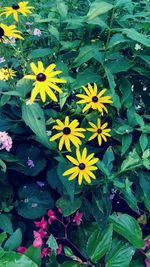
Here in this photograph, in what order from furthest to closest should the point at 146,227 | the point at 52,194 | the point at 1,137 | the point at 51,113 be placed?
the point at 146,227
the point at 52,194
the point at 51,113
the point at 1,137

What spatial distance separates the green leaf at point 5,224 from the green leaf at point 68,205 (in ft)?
0.47

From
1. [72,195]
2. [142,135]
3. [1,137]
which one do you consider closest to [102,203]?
[72,195]

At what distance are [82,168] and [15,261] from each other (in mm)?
293

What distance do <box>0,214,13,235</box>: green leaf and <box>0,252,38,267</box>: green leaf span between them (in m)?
0.15

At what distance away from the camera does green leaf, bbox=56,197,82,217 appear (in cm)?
134

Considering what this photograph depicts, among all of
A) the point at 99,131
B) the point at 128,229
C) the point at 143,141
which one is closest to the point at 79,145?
the point at 99,131

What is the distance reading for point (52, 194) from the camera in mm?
1458

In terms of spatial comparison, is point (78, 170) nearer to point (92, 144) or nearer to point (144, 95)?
point (92, 144)

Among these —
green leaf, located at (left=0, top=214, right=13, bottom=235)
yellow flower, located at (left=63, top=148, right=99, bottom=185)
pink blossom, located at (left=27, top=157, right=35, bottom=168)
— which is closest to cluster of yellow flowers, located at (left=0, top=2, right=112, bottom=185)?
yellow flower, located at (left=63, top=148, right=99, bottom=185)

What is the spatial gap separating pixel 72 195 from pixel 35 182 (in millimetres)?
203

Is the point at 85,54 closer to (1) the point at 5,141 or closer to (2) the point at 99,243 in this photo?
(1) the point at 5,141

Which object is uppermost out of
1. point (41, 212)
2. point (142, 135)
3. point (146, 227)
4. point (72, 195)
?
point (142, 135)

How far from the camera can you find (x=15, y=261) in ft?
3.72

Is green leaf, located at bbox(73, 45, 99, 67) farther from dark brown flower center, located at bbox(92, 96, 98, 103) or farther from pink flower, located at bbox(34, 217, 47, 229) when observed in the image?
pink flower, located at bbox(34, 217, 47, 229)
